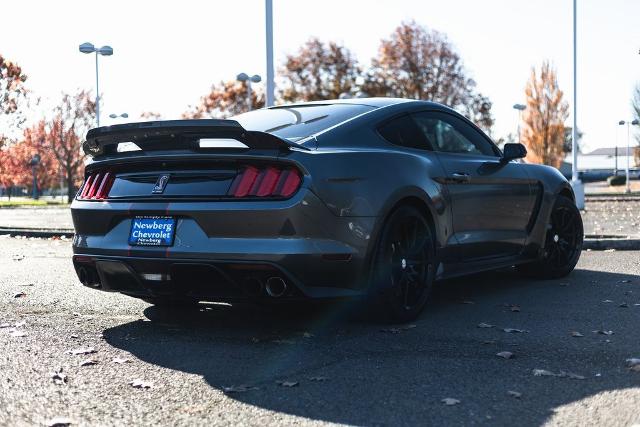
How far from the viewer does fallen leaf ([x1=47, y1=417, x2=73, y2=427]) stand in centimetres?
313

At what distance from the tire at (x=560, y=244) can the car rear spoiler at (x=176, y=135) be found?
3.44 m

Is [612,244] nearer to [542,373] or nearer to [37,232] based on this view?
[542,373]

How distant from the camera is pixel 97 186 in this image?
505 cm

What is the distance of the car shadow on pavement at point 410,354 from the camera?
3.40 metres

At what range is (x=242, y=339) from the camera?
472 cm

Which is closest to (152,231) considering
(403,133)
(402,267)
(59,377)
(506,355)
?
(59,377)

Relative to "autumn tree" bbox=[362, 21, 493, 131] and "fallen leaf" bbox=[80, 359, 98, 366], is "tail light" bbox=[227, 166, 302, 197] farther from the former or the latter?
"autumn tree" bbox=[362, 21, 493, 131]

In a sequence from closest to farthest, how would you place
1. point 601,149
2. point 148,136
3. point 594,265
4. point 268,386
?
point 268,386, point 148,136, point 594,265, point 601,149

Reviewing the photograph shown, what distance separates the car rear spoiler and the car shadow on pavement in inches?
43.7

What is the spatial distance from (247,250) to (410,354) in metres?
1.02

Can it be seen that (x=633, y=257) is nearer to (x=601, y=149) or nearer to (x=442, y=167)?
(x=442, y=167)

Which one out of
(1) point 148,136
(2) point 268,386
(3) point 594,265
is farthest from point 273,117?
(3) point 594,265

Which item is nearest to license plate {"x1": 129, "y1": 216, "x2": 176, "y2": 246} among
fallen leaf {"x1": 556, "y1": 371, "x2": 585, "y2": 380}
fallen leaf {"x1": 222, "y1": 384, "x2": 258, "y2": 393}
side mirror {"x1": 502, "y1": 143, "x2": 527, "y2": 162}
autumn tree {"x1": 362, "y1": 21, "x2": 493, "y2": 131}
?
fallen leaf {"x1": 222, "y1": 384, "x2": 258, "y2": 393}

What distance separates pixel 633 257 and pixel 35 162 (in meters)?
59.6
